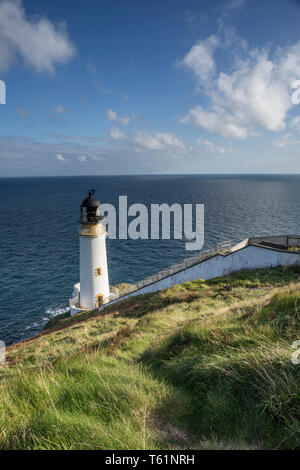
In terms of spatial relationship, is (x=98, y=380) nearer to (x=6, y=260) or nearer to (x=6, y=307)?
(x=6, y=307)

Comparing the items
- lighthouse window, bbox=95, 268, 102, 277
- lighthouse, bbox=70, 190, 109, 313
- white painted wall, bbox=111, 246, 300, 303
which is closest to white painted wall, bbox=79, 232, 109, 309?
lighthouse, bbox=70, 190, 109, 313

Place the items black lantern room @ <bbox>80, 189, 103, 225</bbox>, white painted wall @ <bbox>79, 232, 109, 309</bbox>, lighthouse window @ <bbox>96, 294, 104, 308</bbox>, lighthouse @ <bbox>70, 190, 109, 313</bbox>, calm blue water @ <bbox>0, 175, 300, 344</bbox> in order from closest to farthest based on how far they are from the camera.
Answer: black lantern room @ <bbox>80, 189, 103, 225</bbox>
lighthouse @ <bbox>70, 190, 109, 313</bbox>
white painted wall @ <bbox>79, 232, 109, 309</bbox>
lighthouse window @ <bbox>96, 294, 104, 308</bbox>
calm blue water @ <bbox>0, 175, 300, 344</bbox>

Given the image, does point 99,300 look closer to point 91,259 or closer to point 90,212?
point 91,259

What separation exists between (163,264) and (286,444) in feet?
120

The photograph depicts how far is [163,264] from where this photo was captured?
129 feet

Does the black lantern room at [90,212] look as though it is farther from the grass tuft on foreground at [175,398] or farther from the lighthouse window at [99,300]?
the grass tuft on foreground at [175,398]

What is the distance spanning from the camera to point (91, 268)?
22.8 m

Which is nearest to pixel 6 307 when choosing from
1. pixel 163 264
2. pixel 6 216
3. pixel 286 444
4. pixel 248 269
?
pixel 163 264

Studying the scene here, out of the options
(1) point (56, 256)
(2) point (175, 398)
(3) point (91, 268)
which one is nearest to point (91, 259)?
(3) point (91, 268)

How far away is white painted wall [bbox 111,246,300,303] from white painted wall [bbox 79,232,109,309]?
4824 mm

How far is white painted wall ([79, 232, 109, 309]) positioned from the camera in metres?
22.4

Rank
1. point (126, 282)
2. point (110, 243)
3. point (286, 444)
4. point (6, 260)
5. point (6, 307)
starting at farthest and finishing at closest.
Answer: point (110, 243), point (6, 260), point (126, 282), point (6, 307), point (286, 444)

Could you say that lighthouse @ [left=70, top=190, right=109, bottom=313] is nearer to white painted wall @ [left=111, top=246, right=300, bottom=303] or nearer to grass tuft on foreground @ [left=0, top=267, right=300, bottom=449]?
white painted wall @ [left=111, top=246, right=300, bottom=303]

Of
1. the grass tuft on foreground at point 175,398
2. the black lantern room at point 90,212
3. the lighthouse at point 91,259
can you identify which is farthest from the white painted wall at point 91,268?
the grass tuft on foreground at point 175,398
